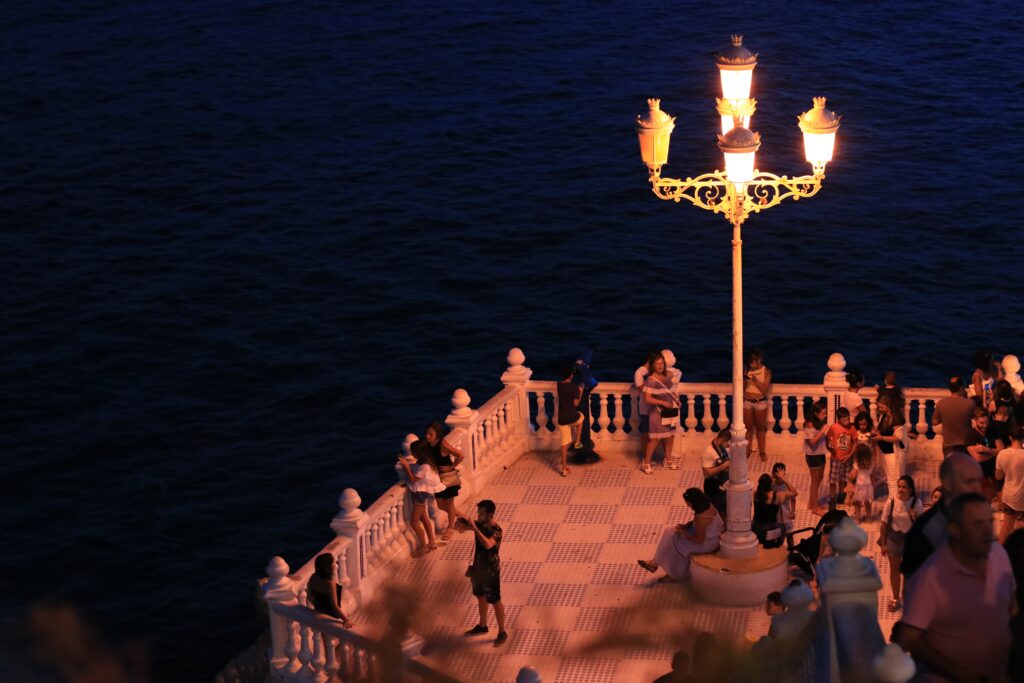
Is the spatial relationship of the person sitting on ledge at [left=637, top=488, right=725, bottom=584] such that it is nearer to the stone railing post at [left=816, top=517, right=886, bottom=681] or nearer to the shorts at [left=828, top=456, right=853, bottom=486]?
the shorts at [left=828, top=456, right=853, bottom=486]

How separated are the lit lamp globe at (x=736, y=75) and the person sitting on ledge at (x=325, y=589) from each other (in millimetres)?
5865

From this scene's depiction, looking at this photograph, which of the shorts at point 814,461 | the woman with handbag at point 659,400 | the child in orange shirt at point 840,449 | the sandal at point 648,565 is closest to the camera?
the sandal at point 648,565

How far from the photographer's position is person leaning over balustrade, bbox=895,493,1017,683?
9.65m

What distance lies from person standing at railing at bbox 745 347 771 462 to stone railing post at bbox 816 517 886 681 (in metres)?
11.9

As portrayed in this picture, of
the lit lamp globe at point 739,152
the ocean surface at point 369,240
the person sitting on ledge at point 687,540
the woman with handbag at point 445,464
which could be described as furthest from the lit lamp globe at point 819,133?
the ocean surface at point 369,240

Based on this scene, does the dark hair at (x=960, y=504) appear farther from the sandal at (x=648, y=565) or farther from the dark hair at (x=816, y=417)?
the dark hair at (x=816, y=417)

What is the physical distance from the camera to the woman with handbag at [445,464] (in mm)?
20516

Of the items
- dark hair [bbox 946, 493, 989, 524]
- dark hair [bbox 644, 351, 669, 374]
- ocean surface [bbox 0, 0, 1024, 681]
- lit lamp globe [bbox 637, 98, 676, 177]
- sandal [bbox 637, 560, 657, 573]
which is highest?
lit lamp globe [bbox 637, 98, 676, 177]

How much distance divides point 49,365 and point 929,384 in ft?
65.1

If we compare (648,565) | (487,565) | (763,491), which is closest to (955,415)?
(763,491)

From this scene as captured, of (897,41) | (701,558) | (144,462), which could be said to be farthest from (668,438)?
(897,41)

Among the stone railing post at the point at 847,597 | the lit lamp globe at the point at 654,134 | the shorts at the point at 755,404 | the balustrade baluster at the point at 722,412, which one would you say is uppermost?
the lit lamp globe at the point at 654,134

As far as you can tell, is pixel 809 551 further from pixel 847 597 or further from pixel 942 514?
pixel 847 597

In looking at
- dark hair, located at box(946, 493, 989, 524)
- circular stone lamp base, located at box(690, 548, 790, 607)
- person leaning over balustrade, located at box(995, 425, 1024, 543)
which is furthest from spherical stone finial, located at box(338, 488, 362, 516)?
dark hair, located at box(946, 493, 989, 524)
